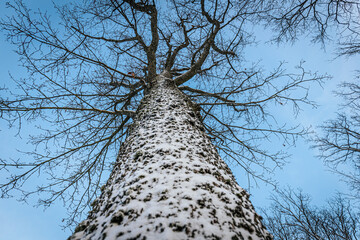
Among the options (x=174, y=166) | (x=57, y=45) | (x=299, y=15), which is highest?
(x=299, y=15)

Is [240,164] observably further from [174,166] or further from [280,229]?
[280,229]

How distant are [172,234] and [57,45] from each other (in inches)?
132

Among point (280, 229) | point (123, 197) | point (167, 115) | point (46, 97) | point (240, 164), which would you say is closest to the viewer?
point (123, 197)

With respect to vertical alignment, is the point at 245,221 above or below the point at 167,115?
below

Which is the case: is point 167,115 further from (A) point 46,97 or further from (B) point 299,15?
(B) point 299,15

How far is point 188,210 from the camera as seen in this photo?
0.79 m

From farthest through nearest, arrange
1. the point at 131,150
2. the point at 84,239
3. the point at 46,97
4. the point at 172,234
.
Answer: the point at 46,97 < the point at 131,150 < the point at 84,239 < the point at 172,234

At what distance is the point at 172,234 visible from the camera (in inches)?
26.6

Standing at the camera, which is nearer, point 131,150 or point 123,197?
point 123,197

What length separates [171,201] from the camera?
85 cm

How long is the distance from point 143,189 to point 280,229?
11967 mm

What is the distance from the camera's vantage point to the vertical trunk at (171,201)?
0.72m

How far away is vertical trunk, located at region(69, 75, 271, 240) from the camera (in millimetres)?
722

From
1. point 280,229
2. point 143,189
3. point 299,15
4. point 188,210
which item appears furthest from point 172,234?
point 280,229
